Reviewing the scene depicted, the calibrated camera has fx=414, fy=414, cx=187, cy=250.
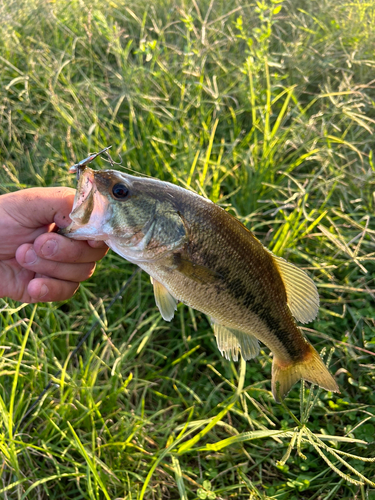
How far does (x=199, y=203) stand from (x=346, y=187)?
192 centimetres

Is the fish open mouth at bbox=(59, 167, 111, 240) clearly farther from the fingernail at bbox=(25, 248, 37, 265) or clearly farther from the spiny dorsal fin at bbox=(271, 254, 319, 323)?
the spiny dorsal fin at bbox=(271, 254, 319, 323)

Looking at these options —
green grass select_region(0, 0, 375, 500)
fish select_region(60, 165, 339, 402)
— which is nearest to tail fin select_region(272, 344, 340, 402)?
green grass select_region(0, 0, 375, 500)

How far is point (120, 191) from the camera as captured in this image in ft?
5.05

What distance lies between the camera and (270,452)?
2266 millimetres

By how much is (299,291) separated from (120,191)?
0.85 meters

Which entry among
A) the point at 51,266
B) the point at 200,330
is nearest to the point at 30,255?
the point at 51,266

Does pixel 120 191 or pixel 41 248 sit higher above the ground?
pixel 120 191

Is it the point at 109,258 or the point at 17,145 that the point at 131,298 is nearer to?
A: the point at 109,258

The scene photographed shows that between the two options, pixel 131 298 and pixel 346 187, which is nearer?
pixel 131 298

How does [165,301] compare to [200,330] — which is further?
[200,330]

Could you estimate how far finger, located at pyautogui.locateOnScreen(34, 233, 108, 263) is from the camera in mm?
1857

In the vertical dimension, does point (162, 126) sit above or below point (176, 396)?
above

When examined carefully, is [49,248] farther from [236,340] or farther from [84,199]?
[236,340]

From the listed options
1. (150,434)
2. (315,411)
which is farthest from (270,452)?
(150,434)
